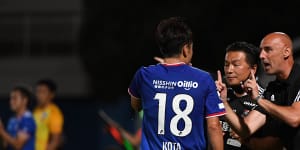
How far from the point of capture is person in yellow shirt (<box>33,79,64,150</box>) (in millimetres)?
12812

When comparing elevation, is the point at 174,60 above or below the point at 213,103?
above

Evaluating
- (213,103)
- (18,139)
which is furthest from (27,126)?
(213,103)

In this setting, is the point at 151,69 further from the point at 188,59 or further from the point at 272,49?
the point at 272,49

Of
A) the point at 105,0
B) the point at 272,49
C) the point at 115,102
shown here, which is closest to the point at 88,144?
the point at 115,102

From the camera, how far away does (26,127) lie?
12.4m

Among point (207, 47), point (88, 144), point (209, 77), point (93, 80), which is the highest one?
point (209, 77)

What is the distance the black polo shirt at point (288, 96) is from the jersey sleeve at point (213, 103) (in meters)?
0.59

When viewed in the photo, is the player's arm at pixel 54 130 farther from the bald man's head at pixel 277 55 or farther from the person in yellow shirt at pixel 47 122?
the bald man's head at pixel 277 55

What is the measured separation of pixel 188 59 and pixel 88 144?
15.6m

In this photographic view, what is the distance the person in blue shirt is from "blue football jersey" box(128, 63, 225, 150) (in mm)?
5438

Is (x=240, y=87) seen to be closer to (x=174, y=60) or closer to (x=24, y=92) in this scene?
(x=174, y=60)

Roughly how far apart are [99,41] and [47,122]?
9268mm

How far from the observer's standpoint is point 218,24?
18688 millimetres

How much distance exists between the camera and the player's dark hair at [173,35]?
7.05 metres
